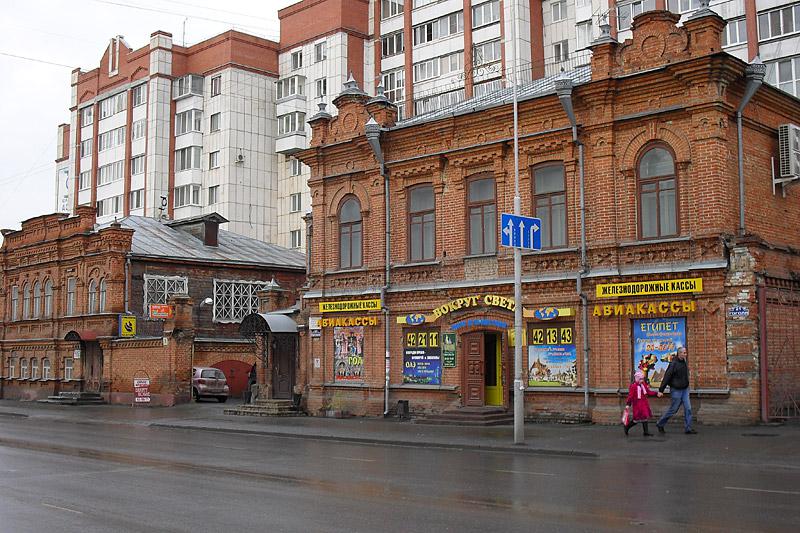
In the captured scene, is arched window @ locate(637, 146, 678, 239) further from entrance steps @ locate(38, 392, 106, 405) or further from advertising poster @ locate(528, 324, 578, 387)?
entrance steps @ locate(38, 392, 106, 405)

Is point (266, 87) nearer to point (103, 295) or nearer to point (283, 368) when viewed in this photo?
point (103, 295)

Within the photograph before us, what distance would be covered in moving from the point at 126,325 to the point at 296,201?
1168 inches

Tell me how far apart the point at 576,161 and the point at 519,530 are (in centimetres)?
1586

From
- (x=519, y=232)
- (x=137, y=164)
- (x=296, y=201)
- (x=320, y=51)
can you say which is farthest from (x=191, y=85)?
(x=519, y=232)

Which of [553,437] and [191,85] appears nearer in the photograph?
[553,437]

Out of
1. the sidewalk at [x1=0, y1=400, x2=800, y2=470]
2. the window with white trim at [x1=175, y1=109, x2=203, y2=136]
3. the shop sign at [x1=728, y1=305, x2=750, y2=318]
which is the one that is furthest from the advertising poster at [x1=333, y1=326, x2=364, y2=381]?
the window with white trim at [x1=175, y1=109, x2=203, y2=136]

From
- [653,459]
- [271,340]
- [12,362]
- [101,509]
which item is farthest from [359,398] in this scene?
[12,362]

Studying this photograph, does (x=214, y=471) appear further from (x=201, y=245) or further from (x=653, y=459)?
(x=201, y=245)

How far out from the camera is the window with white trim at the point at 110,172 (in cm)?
7501

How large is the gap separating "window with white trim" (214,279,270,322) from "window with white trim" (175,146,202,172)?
27.4 m

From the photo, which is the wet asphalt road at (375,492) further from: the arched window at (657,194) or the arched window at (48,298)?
the arched window at (48,298)

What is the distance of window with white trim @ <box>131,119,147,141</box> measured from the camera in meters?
72.4

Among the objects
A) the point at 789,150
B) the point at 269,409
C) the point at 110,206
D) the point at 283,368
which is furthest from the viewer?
the point at 110,206

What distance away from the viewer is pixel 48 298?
46000 mm
